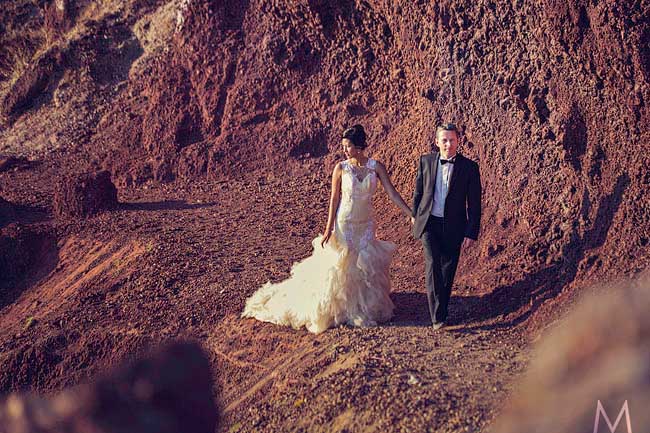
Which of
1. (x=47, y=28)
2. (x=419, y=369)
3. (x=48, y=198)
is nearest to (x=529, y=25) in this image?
(x=419, y=369)

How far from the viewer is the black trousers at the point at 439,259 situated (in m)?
6.35

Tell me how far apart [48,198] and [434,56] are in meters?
7.41

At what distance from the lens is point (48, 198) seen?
531 inches

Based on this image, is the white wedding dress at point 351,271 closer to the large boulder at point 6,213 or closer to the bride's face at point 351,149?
the bride's face at point 351,149

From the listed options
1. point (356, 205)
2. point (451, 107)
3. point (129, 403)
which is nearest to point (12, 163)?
point (451, 107)

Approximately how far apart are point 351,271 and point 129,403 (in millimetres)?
4146

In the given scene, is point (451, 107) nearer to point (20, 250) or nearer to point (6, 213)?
point (20, 250)

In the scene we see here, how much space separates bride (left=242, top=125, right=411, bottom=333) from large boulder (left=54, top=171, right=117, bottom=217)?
6034mm

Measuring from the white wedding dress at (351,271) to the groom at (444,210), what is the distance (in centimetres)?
54

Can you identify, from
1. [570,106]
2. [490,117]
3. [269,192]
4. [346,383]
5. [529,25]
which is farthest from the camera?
[269,192]

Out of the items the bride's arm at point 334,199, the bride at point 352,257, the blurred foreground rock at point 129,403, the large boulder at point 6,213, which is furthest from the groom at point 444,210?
the large boulder at point 6,213

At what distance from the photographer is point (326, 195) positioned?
11820 millimetres

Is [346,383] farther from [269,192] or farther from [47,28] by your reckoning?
[47,28]

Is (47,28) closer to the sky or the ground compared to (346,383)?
closer to the sky
